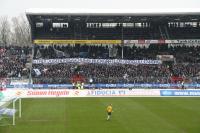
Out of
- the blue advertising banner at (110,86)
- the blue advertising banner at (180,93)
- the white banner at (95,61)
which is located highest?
the white banner at (95,61)

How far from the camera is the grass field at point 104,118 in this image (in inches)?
1193

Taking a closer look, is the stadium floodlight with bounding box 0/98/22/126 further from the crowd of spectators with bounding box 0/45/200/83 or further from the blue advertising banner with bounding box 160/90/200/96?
the crowd of spectators with bounding box 0/45/200/83

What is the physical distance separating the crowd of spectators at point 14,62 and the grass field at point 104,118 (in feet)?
69.5

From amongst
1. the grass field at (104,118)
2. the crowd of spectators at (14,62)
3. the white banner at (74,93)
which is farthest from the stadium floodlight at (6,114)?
the crowd of spectators at (14,62)

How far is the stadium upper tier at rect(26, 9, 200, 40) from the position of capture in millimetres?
76312

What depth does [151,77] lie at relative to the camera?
66.9 meters

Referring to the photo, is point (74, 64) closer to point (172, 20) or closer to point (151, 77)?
point (151, 77)

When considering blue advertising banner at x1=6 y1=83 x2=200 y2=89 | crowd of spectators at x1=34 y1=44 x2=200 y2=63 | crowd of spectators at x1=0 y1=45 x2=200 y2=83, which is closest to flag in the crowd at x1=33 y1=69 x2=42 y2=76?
crowd of spectators at x1=0 y1=45 x2=200 y2=83

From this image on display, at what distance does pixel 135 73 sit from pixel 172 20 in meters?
15.5

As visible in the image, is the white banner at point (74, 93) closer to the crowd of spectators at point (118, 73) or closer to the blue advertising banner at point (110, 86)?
the blue advertising banner at point (110, 86)

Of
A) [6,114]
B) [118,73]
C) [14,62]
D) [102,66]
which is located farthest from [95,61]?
[6,114]

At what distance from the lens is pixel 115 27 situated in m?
81.0

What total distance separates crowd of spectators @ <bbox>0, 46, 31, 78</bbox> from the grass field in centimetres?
2118

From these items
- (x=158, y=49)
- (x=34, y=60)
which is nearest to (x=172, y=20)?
(x=158, y=49)
